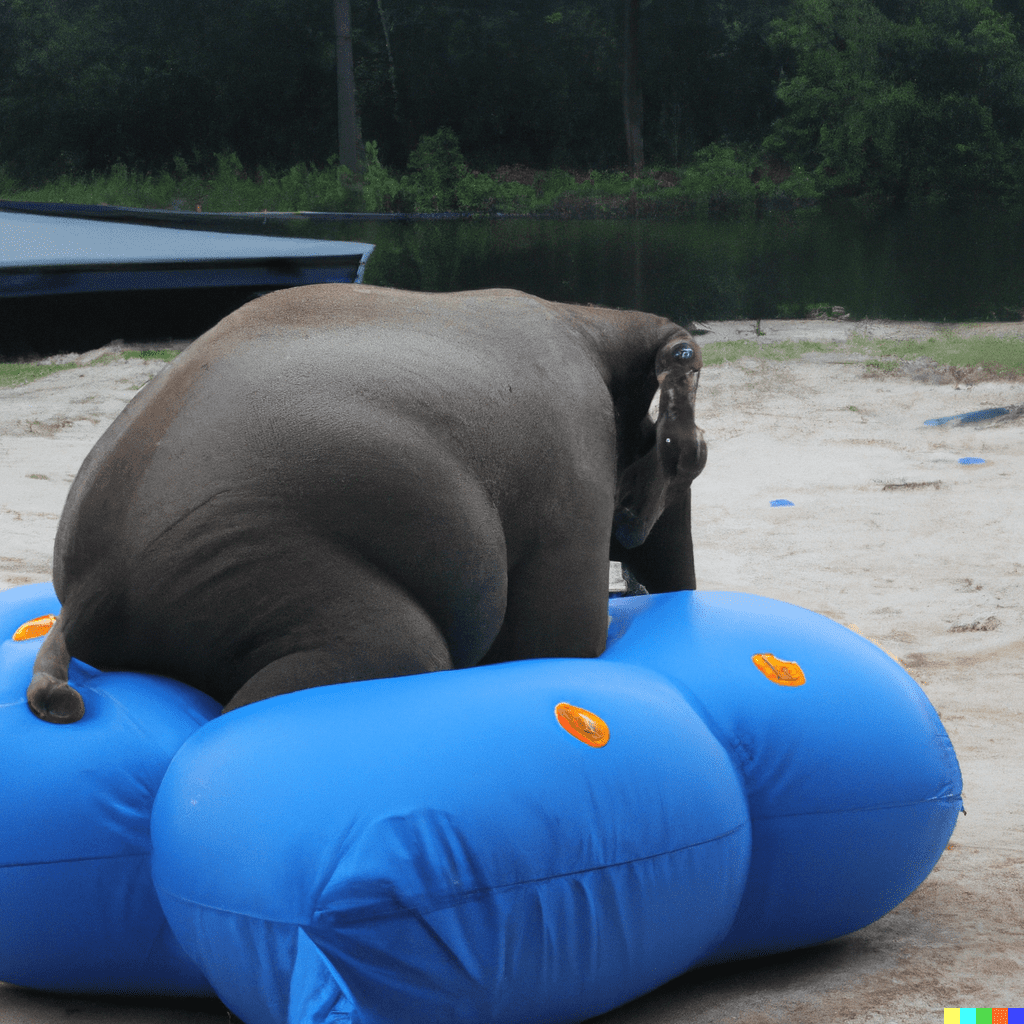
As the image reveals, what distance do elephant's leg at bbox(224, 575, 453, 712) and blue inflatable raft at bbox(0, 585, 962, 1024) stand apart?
0.05 metres

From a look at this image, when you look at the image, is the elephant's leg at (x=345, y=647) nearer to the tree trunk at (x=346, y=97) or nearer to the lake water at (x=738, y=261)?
the lake water at (x=738, y=261)

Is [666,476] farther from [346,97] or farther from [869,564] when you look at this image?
[346,97]

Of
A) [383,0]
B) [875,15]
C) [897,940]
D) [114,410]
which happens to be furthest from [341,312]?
[875,15]

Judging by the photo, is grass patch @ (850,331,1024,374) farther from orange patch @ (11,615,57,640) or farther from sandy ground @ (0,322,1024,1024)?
orange patch @ (11,615,57,640)

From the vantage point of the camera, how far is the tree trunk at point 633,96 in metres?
10.9

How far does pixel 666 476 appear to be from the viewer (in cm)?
188

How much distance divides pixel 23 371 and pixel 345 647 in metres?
7.29

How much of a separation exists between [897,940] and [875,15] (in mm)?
11783

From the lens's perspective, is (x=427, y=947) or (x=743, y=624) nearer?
(x=427, y=947)

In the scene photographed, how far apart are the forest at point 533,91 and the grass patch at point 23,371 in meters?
2.85

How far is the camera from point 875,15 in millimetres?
11602

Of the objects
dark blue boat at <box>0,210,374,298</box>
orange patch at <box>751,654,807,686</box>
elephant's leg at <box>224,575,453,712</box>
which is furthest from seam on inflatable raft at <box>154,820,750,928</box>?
dark blue boat at <box>0,210,374,298</box>

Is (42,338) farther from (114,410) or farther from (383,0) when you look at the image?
(383,0)

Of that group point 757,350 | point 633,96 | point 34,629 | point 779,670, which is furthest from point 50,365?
point 779,670
